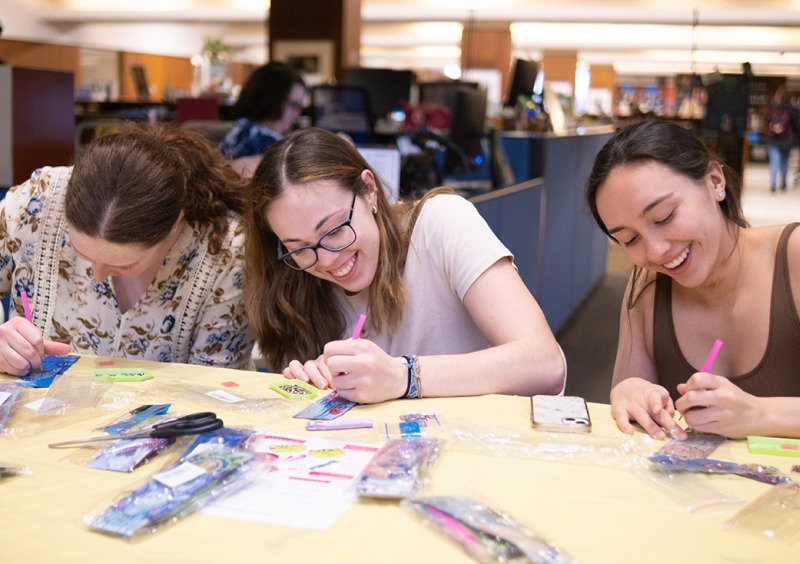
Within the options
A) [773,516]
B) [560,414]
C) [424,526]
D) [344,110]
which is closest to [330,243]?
[560,414]

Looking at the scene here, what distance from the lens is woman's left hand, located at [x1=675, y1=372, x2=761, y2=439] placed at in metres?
1.25

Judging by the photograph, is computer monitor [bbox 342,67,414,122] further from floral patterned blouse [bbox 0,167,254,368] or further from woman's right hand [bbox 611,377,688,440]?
woman's right hand [bbox 611,377,688,440]

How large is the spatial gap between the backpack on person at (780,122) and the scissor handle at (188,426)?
7.16m

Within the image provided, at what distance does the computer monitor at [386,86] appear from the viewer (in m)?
7.71

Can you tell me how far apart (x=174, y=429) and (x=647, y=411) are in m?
0.73

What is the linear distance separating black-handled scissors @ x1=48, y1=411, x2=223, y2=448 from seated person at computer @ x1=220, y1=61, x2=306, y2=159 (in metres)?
3.33

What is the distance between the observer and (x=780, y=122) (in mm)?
7480

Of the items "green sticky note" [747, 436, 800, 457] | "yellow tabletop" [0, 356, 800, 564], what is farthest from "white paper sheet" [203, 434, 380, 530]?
"green sticky note" [747, 436, 800, 457]

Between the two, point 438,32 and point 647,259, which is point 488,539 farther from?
point 438,32

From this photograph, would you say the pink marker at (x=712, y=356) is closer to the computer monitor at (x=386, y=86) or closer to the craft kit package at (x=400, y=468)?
the craft kit package at (x=400, y=468)

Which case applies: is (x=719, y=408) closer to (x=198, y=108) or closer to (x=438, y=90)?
(x=438, y=90)

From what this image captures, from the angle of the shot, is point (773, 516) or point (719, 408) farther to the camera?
point (719, 408)

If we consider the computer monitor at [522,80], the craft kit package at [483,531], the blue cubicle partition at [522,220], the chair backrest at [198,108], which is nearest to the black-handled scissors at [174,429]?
the craft kit package at [483,531]

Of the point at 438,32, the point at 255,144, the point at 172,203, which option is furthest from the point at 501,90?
the point at 172,203
